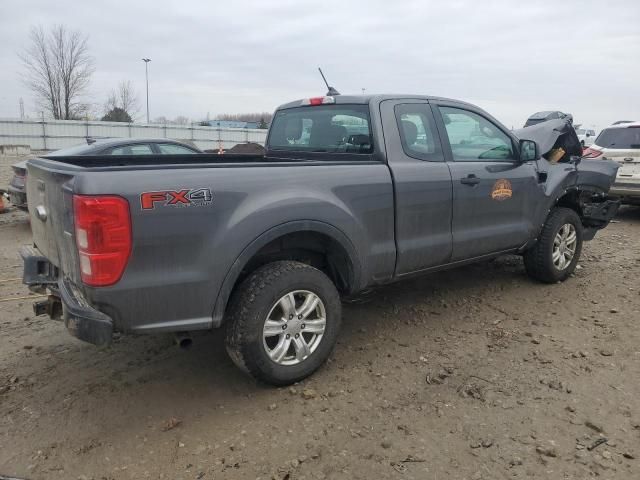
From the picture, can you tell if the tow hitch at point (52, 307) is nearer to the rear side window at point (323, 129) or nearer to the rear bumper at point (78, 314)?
the rear bumper at point (78, 314)

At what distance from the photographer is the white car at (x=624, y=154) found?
348 inches

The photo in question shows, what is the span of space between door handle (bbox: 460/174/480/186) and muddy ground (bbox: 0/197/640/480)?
116cm

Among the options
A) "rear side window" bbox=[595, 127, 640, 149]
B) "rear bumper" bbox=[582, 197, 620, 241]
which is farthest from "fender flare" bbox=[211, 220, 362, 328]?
"rear side window" bbox=[595, 127, 640, 149]

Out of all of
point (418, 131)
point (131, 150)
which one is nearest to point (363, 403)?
point (418, 131)

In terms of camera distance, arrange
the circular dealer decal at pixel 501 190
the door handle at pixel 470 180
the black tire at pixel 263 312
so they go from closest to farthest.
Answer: the black tire at pixel 263 312 < the door handle at pixel 470 180 < the circular dealer decal at pixel 501 190

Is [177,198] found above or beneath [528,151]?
beneath

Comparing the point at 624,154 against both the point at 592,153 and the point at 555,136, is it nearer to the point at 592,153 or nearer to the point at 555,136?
the point at 592,153

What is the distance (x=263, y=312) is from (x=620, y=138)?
8.60 metres

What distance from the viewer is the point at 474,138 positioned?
4.50 m

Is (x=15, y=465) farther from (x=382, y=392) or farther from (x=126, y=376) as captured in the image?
(x=382, y=392)

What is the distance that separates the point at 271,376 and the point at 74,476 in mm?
1144

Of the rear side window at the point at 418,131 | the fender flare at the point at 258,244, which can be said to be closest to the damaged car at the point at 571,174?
the rear side window at the point at 418,131

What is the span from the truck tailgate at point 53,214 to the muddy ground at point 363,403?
35.3 inches

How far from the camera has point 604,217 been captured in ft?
19.3
